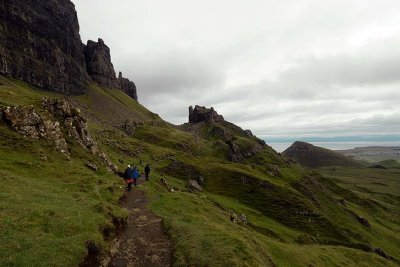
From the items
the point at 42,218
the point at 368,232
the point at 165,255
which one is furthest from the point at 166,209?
the point at 368,232

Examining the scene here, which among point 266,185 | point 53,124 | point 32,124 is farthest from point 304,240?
point 32,124

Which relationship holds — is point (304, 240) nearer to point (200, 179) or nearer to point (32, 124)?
point (200, 179)

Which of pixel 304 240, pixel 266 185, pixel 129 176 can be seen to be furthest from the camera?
pixel 266 185

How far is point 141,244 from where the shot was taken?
3059cm

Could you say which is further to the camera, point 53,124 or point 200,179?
point 200,179

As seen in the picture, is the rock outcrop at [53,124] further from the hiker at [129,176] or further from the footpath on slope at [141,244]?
the footpath on slope at [141,244]

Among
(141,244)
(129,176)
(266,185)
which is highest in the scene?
(129,176)

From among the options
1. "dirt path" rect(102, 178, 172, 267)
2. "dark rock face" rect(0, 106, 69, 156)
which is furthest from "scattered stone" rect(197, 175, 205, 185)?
"dirt path" rect(102, 178, 172, 267)

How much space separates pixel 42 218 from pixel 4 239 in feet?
14.7

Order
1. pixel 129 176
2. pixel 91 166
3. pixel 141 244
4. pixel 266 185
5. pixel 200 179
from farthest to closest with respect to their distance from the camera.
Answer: pixel 266 185
pixel 200 179
pixel 91 166
pixel 129 176
pixel 141 244

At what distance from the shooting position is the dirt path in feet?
88.2

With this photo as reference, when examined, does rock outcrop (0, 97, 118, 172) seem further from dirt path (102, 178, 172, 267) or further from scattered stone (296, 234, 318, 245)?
scattered stone (296, 234, 318, 245)

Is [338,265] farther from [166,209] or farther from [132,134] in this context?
[132,134]

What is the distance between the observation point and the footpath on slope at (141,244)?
26.9 meters
